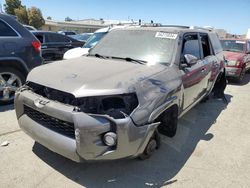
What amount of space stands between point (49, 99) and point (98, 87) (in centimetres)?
65

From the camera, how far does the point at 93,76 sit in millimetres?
2908

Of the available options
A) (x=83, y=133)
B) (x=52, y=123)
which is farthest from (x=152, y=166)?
(x=52, y=123)

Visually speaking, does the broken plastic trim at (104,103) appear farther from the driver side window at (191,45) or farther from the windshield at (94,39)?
the windshield at (94,39)

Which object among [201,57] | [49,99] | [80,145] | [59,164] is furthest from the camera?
[201,57]

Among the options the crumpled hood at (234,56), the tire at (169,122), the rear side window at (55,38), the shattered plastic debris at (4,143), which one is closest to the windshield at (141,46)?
the tire at (169,122)

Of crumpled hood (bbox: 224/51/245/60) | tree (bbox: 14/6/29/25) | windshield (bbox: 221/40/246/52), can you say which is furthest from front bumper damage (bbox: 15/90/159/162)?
tree (bbox: 14/6/29/25)

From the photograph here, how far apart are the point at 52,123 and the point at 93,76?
2.34 ft

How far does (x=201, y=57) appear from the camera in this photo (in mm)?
4887

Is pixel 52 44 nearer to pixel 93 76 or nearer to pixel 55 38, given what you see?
pixel 55 38

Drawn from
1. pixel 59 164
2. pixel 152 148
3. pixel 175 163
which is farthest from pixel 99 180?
pixel 175 163

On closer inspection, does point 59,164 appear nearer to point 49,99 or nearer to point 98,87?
point 49,99

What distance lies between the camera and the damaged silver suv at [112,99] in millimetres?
2578

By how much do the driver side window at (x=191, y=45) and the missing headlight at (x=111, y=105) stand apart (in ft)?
5.62

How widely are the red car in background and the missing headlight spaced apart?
742 cm
